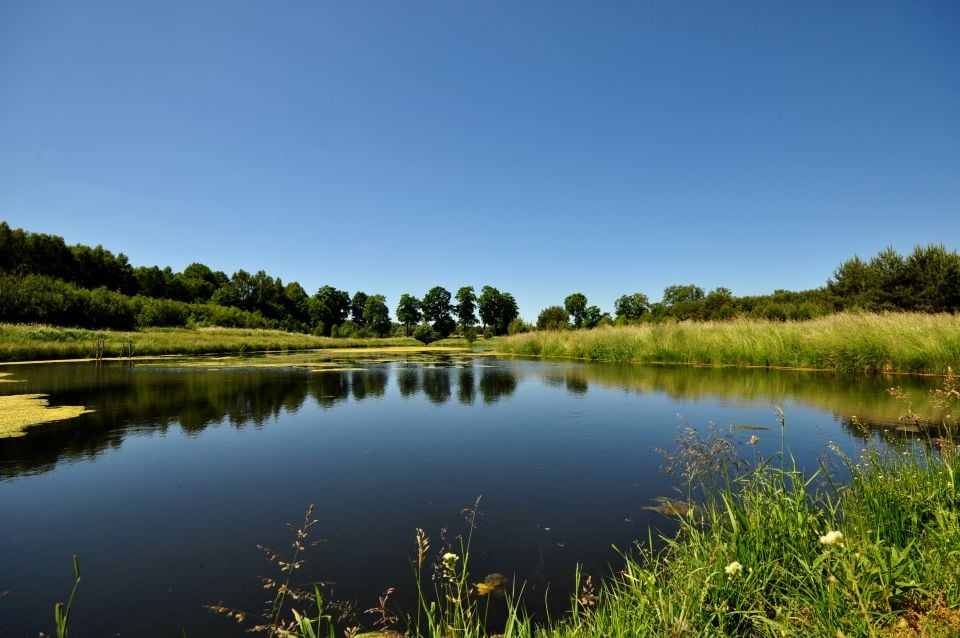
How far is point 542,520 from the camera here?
3.20 metres

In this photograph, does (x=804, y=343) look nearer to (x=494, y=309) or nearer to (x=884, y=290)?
(x=884, y=290)

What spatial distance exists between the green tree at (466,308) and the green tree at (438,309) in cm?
166

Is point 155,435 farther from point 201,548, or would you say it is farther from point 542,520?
point 542,520

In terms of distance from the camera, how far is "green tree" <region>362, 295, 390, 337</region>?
250 feet

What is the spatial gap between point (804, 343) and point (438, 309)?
196 feet

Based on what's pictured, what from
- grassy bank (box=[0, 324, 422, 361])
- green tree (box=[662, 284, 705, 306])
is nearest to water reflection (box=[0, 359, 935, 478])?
grassy bank (box=[0, 324, 422, 361])

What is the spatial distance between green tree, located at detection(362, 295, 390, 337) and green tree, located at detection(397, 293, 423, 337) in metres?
6.19

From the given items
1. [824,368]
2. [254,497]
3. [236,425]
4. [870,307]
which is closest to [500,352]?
[824,368]

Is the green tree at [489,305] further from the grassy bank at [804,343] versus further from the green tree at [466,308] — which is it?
the grassy bank at [804,343]

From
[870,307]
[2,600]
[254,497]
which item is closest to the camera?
[2,600]

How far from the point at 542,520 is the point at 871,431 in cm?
494

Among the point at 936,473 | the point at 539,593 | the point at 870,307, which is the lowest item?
the point at 539,593

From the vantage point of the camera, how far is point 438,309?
70.2 meters

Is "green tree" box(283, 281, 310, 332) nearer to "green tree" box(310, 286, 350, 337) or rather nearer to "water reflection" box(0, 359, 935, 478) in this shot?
"green tree" box(310, 286, 350, 337)
